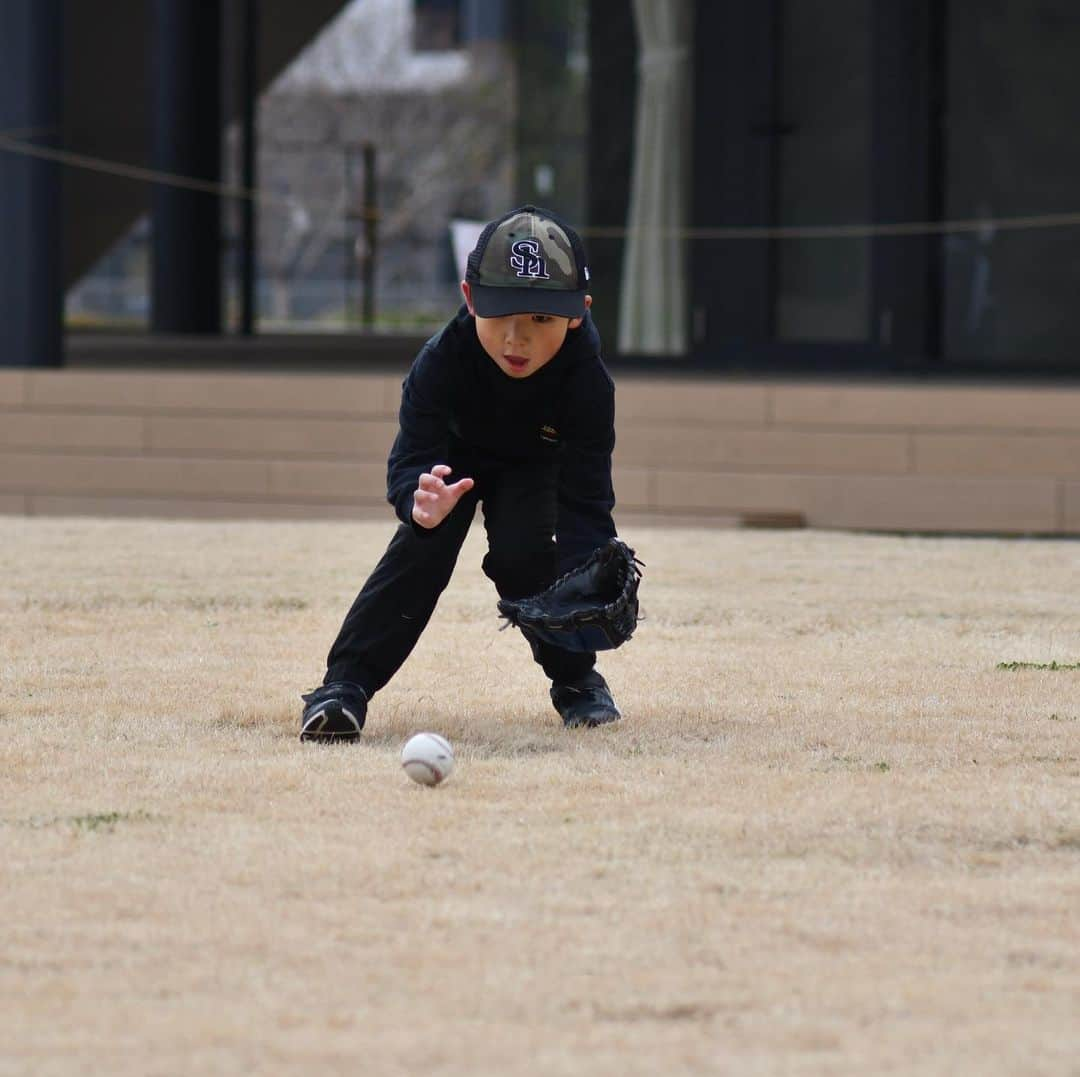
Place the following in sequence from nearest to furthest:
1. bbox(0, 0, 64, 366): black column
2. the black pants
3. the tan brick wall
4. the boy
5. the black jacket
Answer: the boy → the black jacket → the black pants → the tan brick wall → bbox(0, 0, 64, 366): black column

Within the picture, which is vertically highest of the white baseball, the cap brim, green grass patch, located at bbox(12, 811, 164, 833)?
the cap brim

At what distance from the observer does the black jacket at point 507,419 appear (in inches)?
162

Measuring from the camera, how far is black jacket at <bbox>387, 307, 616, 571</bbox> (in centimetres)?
411

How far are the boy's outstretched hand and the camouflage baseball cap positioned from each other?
34cm

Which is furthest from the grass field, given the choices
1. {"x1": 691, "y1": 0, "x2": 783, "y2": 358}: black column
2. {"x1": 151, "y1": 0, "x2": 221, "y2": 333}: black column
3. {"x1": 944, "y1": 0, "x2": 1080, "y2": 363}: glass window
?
{"x1": 151, "y1": 0, "x2": 221, "y2": 333}: black column

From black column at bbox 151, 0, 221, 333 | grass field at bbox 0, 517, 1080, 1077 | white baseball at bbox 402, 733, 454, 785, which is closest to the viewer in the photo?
grass field at bbox 0, 517, 1080, 1077

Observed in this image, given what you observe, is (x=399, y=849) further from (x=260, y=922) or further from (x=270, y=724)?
(x=270, y=724)

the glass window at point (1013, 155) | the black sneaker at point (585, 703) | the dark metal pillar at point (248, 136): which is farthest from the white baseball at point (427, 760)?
the dark metal pillar at point (248, 136)

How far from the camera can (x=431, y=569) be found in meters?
4.22

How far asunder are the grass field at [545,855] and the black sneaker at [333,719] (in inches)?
2.0

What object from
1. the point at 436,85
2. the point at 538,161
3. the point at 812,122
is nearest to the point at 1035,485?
the point at 812,122

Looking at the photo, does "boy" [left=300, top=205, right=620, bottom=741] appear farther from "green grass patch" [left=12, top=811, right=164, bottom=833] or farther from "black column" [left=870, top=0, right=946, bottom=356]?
"black column" [left=870, top=0, right=946, bottom=356]

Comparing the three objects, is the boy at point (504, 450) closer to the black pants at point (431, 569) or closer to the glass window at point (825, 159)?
the black pants at point (431, 569)

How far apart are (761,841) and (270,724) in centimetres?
140
